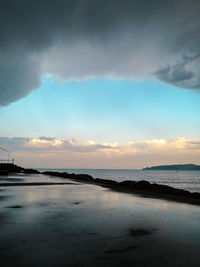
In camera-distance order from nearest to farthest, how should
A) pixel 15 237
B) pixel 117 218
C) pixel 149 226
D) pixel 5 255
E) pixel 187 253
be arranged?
1. pixel 5 255
2. pixel 187 253
3. pixel 15 237
4. pixel 149 226
5. pixel 117 218

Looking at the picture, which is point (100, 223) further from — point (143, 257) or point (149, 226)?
point (143, 257)

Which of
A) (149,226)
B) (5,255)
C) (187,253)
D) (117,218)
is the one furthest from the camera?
(117,218)

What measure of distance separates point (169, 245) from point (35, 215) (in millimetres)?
5070

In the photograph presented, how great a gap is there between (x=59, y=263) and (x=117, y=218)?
13.6ft

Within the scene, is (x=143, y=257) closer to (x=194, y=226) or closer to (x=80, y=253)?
(x=80, y=253)

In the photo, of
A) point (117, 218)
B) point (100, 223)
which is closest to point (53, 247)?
point (100, 223)

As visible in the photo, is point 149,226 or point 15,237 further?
point 149,226

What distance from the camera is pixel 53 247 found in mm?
4707

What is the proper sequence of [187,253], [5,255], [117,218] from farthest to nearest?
[117,218]
[187,253]
[5,255]

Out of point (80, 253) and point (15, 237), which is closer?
point (80, 253)

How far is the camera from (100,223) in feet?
22.7

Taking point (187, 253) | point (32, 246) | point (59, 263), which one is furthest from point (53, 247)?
point (187, 253)

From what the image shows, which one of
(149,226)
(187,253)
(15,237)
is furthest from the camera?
(149,226)

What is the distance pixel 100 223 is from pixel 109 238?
5.16ft
